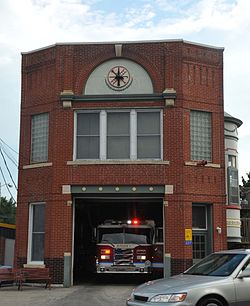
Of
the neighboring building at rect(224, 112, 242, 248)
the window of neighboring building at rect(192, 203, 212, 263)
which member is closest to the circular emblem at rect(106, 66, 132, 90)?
the neighboring building at rect(224, 112, 242, 248)

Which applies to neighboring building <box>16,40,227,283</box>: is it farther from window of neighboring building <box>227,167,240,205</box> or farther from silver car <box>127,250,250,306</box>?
silver car <box>127,250,250,306</box>

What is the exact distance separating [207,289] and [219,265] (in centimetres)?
112

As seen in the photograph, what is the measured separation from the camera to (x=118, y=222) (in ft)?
66.8

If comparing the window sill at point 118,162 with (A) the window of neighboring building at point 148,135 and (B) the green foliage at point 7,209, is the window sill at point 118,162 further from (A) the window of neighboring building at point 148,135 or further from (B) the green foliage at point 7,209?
(B) the green foliage at point 7,209

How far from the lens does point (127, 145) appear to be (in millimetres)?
19328

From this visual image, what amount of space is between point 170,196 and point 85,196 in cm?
319

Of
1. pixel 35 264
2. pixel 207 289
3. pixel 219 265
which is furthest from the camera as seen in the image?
pixel 35 264

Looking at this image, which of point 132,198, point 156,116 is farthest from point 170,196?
point 156,116

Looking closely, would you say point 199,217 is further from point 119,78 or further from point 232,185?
point 119,78

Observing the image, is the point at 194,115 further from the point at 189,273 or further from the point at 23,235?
the point at 189,273

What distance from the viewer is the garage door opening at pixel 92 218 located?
75.5 feet

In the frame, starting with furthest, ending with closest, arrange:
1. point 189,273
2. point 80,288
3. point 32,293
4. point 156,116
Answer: point 156,116 < point 80,288 < point 32,293 < point 189,273

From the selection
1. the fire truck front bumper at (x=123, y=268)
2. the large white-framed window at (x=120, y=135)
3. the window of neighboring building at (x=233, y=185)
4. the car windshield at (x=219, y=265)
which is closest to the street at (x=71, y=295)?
the fire truck front bumper at (x=123, y=268)

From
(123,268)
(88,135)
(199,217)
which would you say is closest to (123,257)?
(123,268)
